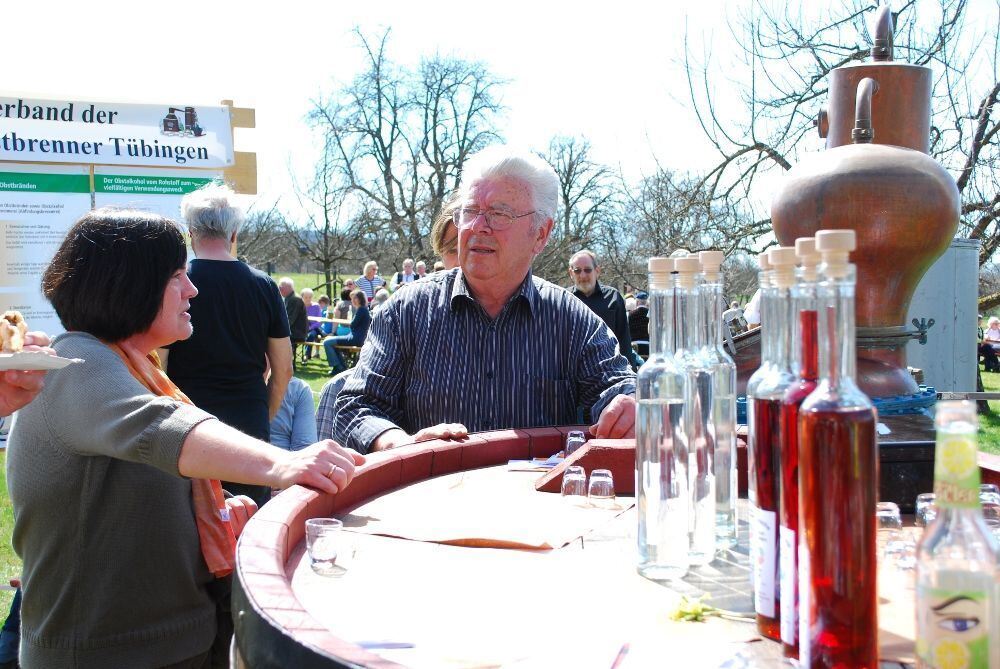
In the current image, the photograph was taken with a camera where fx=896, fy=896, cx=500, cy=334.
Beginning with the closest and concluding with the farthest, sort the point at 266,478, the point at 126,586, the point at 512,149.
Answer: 1. the point at 266,478
2. the point at 126,586
3. the point at 512,149

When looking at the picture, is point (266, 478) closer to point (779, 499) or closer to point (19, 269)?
point (779, 499)

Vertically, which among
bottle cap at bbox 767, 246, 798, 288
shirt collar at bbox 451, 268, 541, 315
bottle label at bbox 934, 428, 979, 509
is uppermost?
shirt collar at bbox 451, 268, 541, 315

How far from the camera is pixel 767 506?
40.2 inches

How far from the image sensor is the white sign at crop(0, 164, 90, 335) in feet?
18.1

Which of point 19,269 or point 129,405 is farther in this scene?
point 19,269

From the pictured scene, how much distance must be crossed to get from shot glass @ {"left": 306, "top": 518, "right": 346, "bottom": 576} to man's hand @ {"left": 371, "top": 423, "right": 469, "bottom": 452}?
851mm

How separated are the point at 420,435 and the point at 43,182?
4337mm

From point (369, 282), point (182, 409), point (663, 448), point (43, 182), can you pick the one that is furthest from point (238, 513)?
point (369, 282)

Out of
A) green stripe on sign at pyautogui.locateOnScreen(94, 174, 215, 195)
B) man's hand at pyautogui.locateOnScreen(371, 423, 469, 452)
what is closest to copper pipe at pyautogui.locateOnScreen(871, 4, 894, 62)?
man's hand at pyautogui.locateOnScreen(371, 423, 469, 452)

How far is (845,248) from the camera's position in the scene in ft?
2.77

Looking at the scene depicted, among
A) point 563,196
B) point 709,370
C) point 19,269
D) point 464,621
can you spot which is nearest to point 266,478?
point 464,621

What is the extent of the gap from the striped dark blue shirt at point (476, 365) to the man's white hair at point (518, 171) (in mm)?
282

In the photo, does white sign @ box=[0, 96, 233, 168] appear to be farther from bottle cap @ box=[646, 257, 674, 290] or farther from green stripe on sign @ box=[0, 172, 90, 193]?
bottle cap @ box=[646, 257, 674, 290]

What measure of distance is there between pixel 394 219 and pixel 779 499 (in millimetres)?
25958
